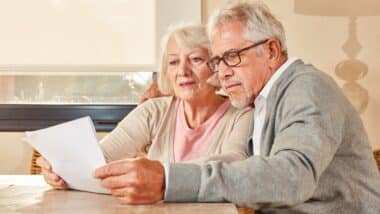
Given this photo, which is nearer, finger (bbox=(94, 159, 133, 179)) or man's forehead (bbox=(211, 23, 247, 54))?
finger (bbox=(94, 159, 133, 179))

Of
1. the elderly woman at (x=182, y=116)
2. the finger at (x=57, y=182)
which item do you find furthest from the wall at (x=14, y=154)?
the finger at (x=57, y=182)

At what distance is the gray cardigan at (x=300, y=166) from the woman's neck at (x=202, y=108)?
0.61 m

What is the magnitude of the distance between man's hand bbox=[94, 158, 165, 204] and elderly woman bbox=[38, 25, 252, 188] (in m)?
0.69

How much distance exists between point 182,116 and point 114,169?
2.82 feet

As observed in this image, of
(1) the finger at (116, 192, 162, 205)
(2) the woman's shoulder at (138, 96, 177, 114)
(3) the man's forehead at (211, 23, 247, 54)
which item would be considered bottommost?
(1) the finger at (116, 192, 162, 205)

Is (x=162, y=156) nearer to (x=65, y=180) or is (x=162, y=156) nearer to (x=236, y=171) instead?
(x=65, y=180)

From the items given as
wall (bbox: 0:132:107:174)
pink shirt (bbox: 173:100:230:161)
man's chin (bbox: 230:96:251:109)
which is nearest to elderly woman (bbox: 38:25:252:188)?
pink shirt (bbox: 173:100:230:161)

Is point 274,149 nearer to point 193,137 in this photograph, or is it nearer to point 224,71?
point 224,71

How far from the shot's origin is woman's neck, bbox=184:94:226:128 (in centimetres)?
210

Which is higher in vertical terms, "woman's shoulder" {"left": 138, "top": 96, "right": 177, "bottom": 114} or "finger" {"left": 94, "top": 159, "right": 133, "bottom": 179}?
"finger" {"left": 94, "top": 159, "right": 133, "bottom": 179}

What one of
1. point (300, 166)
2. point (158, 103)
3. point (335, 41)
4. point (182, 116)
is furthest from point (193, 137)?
point (335, 41)

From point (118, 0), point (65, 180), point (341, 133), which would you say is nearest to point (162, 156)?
point (65, 180)

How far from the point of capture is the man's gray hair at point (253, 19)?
1535 millimetres

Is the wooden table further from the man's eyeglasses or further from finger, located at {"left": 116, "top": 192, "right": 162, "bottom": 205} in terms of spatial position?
the man's eyeglasses
